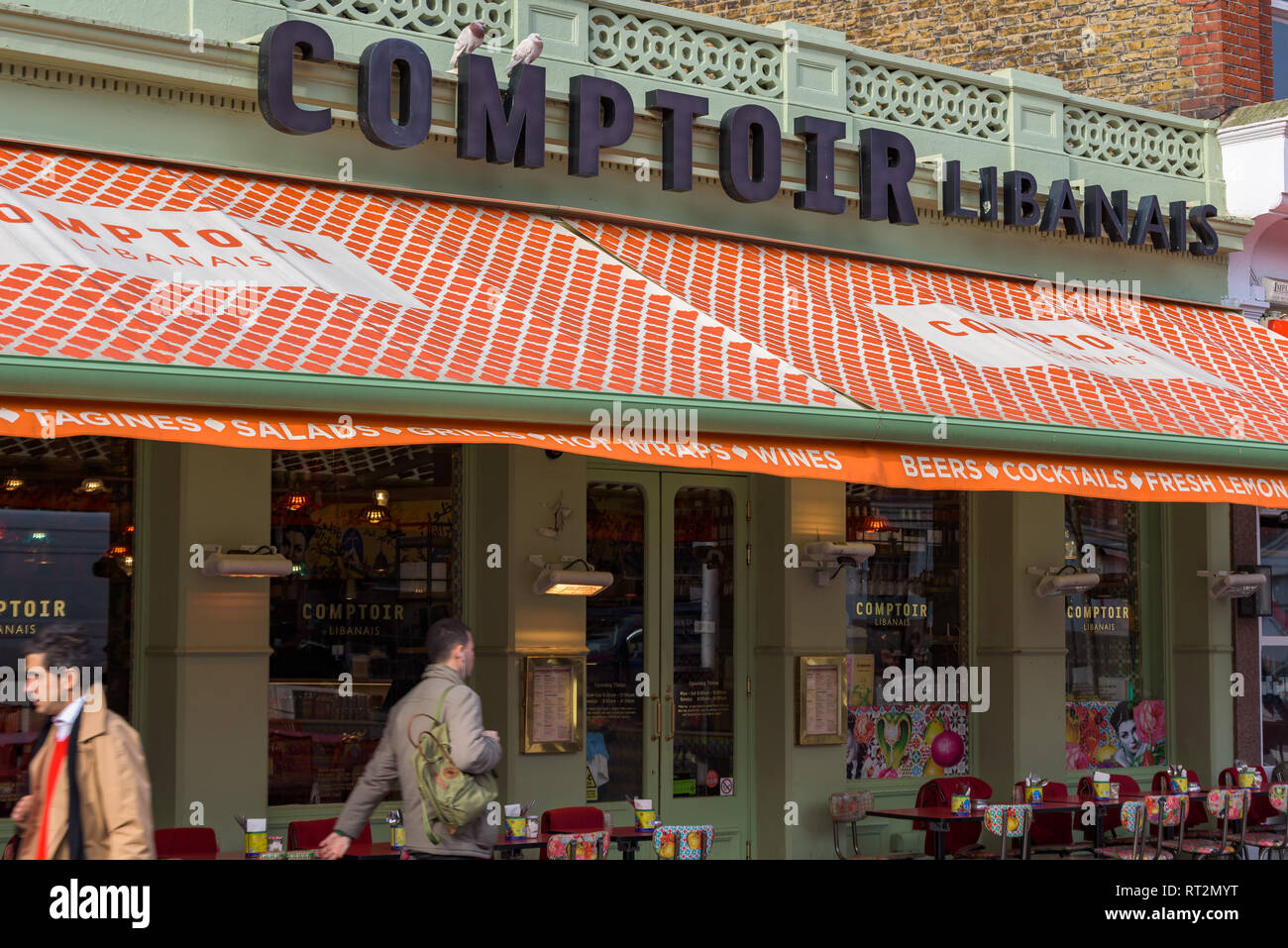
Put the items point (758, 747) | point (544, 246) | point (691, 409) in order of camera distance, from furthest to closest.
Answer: point (758, 747)
point (544, 246)
point (691, 409)

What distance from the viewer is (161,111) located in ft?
30.5

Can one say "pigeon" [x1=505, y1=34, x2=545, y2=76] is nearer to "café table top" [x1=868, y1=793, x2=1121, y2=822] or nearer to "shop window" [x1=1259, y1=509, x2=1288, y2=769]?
"café table top" [x1=868, y1=793, x2=1121, y2=822]

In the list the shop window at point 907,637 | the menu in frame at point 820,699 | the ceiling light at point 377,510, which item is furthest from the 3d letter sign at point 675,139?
the menu in frame at point 820,699

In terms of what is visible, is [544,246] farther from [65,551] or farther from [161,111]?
[65,551]

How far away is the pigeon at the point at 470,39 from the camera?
9.81 metres

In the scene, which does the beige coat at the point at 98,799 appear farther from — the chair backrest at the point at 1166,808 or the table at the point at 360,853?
the chair backrest at the point at 1166,808

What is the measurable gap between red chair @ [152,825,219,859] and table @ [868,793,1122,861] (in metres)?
4.34

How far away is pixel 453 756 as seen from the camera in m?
6.34

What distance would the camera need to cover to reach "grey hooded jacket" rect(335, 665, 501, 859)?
20.8 feet

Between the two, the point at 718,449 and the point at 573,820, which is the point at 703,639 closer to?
the point at 573,820

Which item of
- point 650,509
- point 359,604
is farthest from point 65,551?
point 650,509

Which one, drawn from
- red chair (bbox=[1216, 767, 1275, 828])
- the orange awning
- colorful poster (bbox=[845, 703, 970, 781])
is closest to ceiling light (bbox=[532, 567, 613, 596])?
the orange awning

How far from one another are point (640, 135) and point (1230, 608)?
6.38m

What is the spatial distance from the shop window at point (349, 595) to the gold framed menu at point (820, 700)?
246 cm
